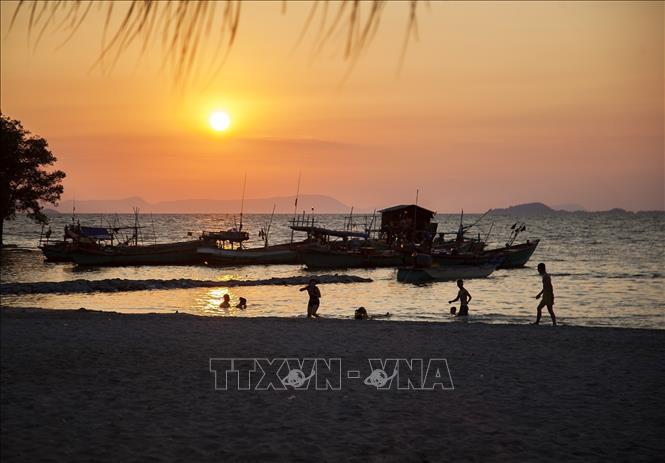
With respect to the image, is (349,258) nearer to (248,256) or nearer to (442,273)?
(248,256)

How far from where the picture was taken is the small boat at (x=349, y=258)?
5825 cm

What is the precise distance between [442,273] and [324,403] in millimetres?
37191

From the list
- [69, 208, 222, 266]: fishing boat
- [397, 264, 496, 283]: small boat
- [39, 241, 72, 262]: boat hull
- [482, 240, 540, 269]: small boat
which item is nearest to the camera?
[397, 264, 496, 283]: small boat

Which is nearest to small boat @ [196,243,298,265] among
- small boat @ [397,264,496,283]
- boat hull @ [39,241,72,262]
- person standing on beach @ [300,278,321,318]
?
boat hull @ [39,241,72,262]

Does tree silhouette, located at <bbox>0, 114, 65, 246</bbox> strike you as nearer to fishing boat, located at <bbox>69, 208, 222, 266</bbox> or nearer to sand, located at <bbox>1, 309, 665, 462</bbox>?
fishing boat, located at <bbox>69, 208, 222, 266</bbox>

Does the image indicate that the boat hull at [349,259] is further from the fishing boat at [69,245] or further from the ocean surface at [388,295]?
the fishing boat at [69,245]

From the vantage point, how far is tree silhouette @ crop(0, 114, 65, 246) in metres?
59.6

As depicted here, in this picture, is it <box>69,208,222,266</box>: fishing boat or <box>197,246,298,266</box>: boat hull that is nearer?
<box>69,208,222,266</box>: fishing boat

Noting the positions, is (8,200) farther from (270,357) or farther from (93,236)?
(270,357)

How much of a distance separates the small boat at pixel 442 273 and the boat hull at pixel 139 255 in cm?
2414

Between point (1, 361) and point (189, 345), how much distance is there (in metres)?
3.62

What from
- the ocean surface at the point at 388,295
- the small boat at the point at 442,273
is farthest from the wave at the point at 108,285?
the small boat at the point at 442,273

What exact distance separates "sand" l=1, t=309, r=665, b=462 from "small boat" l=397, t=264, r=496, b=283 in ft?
93.4

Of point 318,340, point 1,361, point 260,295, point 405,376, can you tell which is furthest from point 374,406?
point 260,295
